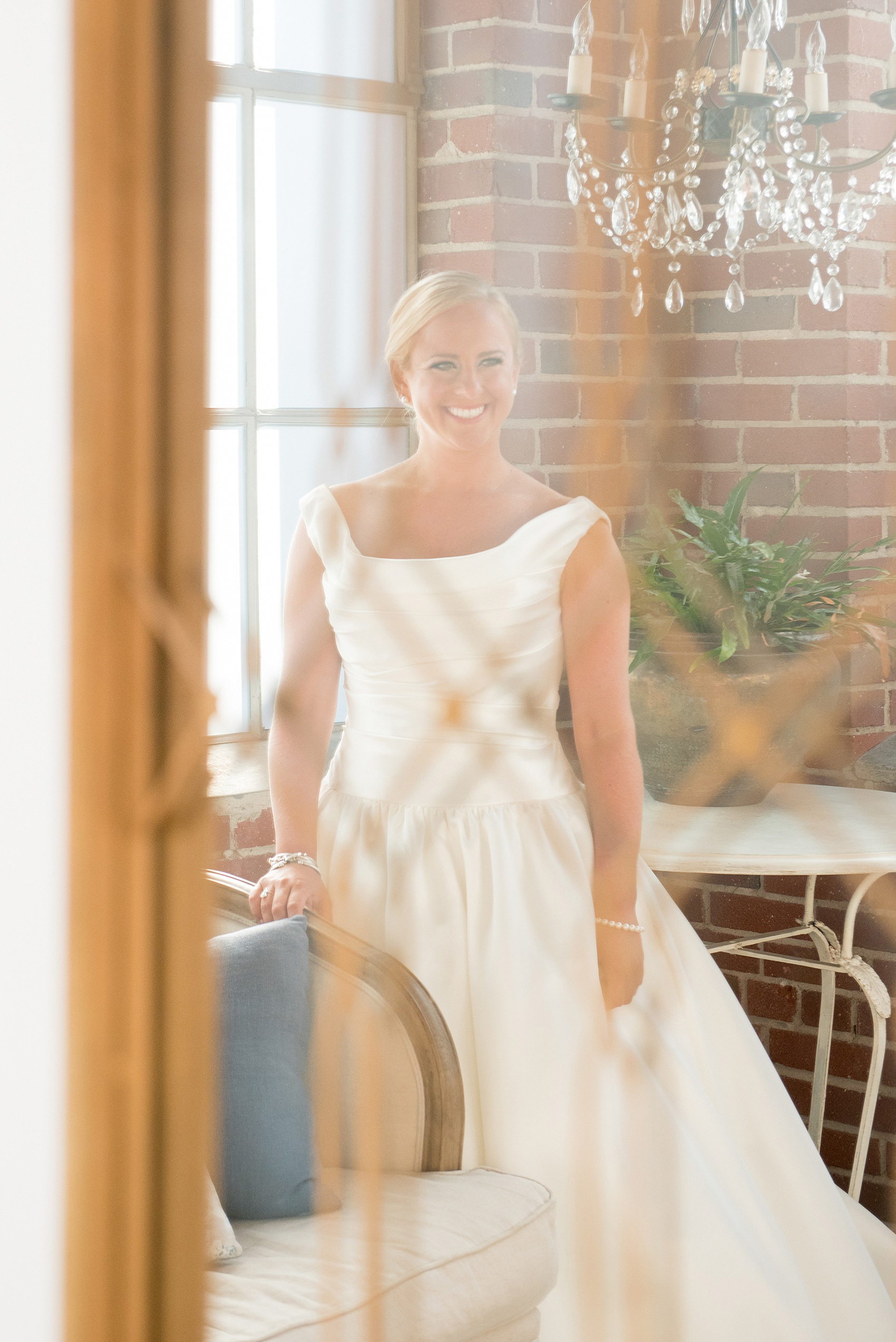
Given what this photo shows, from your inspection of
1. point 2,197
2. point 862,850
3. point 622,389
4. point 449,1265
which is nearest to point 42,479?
point 2,197

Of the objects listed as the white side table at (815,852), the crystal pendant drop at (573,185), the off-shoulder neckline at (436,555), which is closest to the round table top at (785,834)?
the white side table at (815,852)

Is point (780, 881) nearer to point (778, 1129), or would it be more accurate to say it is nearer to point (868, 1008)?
point (868, 1008)

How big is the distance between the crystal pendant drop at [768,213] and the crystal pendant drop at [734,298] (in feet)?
0.15

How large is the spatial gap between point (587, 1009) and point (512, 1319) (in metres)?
0.26

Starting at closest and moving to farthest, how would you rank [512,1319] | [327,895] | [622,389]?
[622,389], [327,895], [512,1319]

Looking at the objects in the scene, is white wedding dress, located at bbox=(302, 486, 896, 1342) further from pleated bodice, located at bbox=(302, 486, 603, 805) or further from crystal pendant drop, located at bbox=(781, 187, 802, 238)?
crystal pendant drop, located at bbox=(781, 187, 802, 238)

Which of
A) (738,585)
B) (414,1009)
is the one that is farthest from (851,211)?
(414,1009)

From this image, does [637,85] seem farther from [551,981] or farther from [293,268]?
[551,981]

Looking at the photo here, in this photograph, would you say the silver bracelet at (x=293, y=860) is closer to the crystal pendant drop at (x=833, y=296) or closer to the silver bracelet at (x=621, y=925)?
the silver bracelet at (x=621, y=925)

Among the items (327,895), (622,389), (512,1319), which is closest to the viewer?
(622,389)

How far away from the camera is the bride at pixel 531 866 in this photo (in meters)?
0.44

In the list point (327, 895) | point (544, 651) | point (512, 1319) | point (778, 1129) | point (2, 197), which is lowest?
point (512, 1319)

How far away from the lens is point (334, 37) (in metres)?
0.44

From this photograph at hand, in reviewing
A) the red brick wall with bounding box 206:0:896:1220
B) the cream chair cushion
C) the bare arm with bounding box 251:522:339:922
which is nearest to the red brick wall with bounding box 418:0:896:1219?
the red brick wall with bounding box 206:0:896:1220
